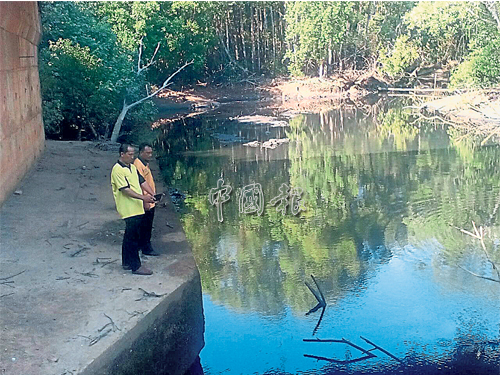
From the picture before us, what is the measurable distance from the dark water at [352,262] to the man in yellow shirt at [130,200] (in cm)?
124

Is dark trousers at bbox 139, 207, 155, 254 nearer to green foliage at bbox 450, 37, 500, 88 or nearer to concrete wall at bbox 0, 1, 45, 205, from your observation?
concrete wall at bbox 0, 1, 45, 205

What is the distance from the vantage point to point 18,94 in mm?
9781

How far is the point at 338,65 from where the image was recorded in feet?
120

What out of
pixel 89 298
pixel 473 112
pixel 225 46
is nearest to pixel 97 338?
pixel 89 298

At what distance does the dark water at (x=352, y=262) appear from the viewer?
5758mm

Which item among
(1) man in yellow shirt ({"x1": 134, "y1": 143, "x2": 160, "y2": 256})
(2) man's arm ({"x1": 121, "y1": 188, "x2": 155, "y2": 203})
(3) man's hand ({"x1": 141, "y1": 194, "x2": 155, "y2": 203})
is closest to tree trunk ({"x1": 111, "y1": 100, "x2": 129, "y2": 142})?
(1) man in yellow shirt ({"x1": 134, "y1": 143, "x2": 160, "y2": 256})

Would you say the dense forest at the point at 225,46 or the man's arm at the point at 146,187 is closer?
Result: the man's arm at the point at 146,187

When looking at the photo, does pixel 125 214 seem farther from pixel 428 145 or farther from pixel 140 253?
pixel 428 145

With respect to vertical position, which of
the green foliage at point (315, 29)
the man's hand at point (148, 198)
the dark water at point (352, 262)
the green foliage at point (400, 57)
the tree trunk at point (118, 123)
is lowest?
the dark water at point (352, 262)

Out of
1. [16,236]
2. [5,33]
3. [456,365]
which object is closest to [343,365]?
[456,365]

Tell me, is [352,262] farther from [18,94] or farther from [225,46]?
[225,46]

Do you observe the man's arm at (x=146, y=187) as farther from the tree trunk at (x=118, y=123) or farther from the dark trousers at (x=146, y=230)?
Result: the tree trunk at (x=118, y=123)

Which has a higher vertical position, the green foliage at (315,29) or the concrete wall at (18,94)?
the green foliage at (315,29)

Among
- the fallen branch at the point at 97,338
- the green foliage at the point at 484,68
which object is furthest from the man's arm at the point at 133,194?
the green foliage at the point at 484,68
